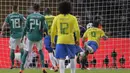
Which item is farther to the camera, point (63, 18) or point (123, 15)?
point (123, 15)

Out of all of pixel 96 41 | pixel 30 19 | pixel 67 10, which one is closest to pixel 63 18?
pixel 67 10

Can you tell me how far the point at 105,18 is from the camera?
23266 millimetres

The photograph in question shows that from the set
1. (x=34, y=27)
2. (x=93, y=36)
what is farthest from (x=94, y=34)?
(x=34, y=27)

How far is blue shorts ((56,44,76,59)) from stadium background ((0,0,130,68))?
8.34m

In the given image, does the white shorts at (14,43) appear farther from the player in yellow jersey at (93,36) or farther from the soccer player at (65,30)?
the soccer player at (65,30)

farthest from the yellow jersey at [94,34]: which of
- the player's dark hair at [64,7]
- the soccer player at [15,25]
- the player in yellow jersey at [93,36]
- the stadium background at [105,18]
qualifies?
the player's dark hair at [64,7]

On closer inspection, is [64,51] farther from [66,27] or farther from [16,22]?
[16,22]

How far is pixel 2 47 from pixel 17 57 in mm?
865

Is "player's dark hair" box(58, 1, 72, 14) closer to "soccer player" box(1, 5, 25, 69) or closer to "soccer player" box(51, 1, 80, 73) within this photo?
"soccer player" box(51, 1, 80, 73)

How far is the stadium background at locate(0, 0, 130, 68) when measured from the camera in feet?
67.6

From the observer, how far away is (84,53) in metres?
16.7

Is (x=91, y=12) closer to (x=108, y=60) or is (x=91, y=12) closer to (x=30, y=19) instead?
(x=108, y=60)

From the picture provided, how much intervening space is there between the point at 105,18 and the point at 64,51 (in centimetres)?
1167

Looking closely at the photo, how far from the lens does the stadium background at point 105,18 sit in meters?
20.6
